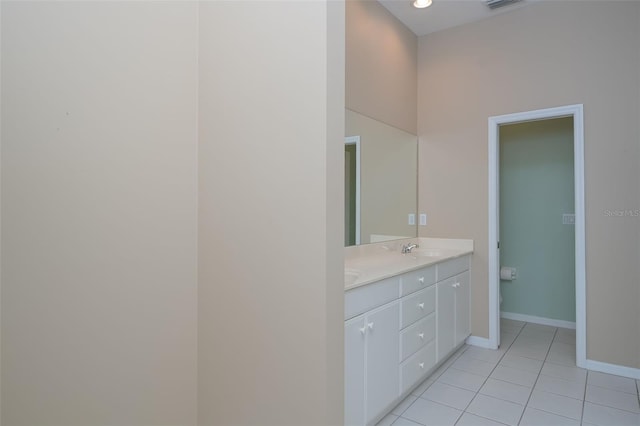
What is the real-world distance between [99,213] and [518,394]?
269cm

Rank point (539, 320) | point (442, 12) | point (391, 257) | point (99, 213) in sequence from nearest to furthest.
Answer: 1. point (99, 213)
2. point (391, 257)
3. point (442, 12)
4. point (539, 320)

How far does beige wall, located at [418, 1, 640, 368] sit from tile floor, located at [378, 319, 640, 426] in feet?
0.97

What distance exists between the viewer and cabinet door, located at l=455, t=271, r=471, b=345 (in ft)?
9.91

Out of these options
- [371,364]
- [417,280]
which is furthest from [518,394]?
[371,364]

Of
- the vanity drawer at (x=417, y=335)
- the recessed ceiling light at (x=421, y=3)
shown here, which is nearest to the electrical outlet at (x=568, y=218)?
the vanity drawer at (x=417, y=335)

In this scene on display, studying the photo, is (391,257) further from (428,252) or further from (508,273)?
(508,273)

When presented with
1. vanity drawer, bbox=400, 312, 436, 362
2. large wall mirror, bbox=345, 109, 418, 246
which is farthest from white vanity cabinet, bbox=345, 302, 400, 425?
large wall mirror, bbox=345, 109, 418, 246

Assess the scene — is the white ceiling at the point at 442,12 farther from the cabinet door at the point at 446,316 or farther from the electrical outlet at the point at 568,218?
the cabinet door at the point at 446,316

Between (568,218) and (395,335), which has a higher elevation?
(568,218)

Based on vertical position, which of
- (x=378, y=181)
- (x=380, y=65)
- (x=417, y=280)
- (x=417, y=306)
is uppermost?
(x=380, y=65)

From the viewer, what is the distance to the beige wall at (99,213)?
117cm

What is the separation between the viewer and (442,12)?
3164 millimetres

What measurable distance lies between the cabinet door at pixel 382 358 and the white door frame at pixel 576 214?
156cm

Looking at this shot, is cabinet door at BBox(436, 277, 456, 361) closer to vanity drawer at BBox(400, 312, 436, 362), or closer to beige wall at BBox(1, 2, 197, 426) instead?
vanity drawer at BBox(400, 312, 436, 362)
